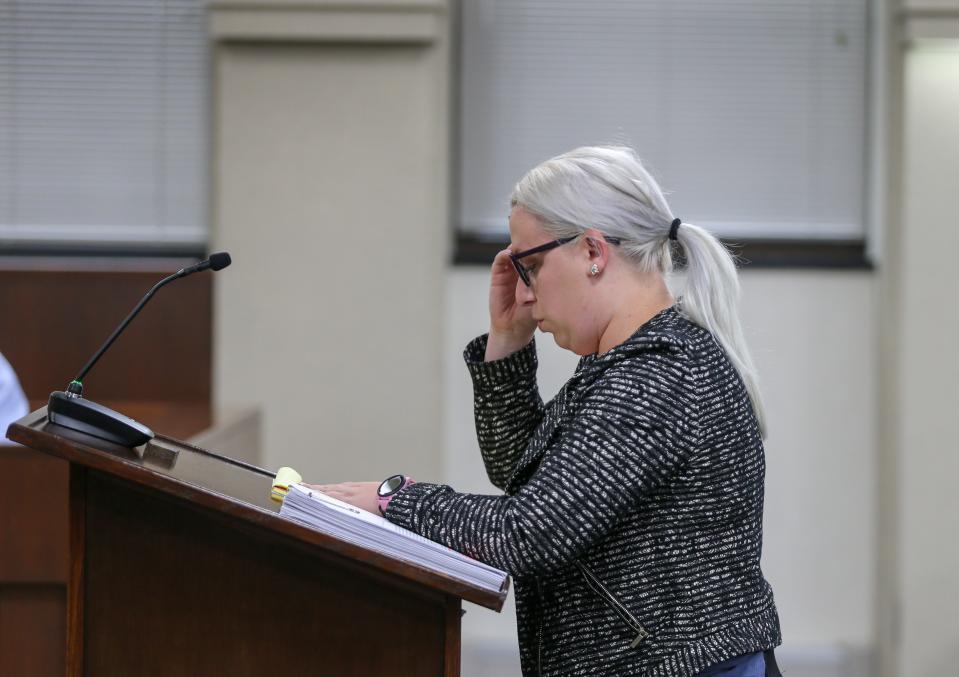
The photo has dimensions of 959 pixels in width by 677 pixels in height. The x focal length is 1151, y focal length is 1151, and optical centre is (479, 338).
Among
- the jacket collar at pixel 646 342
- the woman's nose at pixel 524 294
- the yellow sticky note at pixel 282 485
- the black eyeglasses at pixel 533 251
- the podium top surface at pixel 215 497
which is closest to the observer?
the podium top surface at pixel 215 497

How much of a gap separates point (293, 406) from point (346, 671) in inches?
95.7

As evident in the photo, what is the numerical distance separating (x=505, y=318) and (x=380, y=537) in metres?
0.59

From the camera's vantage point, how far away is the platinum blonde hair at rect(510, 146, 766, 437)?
5.07ft

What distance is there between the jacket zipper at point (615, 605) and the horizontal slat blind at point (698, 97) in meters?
2.66

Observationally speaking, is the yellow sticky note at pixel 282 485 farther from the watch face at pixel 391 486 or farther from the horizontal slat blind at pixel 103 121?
the horizontal slat blind at pixel 103 121

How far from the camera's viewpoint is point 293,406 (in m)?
3.75

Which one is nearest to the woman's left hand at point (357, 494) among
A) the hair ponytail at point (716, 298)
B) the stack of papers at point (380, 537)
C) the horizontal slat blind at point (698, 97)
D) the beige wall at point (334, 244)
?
→ the stack of papers at point (380, 537)

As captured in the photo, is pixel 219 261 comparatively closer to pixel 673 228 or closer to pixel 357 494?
pixel 357 494

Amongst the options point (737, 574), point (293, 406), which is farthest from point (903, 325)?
point (737, 574)

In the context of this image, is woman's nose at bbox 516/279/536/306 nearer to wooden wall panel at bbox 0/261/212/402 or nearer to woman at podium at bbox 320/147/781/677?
woman at podium at bbox 320/147/781/677

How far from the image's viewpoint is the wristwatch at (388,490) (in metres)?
1.43

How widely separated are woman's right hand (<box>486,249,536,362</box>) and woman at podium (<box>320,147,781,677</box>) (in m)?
0.17

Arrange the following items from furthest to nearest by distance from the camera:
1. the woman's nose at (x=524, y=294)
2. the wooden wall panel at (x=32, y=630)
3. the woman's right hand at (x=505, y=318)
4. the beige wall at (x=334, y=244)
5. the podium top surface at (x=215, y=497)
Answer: the beige wall at (x=334, y=244) < the wooden wall panel at (x=32, y=630) < the woman's right hand at (x=505, y=318) < the woman's nose at (x=524, y=294) < the podium top surface at (x=215, y=497)

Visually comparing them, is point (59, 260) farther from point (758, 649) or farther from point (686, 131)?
point (758, 649)
